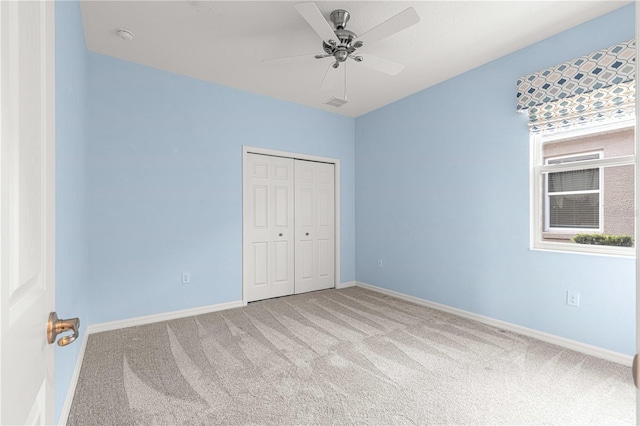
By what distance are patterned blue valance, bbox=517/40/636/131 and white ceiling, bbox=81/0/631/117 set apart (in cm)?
37

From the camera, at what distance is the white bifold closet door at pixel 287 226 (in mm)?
4055

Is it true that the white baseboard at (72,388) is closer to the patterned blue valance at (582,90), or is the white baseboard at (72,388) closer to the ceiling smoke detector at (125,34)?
the ceiling smoke detector at (125,34)

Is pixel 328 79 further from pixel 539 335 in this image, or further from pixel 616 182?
pixel 539 335

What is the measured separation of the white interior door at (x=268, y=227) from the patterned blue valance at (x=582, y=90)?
9.49 ft

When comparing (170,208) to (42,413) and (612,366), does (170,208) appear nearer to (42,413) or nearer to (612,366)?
(42,413)

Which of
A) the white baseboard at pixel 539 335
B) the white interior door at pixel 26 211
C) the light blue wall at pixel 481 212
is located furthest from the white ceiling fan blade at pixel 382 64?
the white baseboard at pixel 539 335

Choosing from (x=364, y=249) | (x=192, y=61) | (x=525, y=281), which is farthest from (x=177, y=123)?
(x=525, y=281)

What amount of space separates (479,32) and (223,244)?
3442mm

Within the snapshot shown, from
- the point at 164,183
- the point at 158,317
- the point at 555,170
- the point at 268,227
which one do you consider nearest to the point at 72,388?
the point at 158,317

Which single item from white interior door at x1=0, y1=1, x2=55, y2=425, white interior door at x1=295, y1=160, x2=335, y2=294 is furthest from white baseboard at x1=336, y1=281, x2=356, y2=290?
white interior door at x1=0, y1=1, x2=55, y2=425

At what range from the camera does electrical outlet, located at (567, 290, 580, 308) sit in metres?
2.60

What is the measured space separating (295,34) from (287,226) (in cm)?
246

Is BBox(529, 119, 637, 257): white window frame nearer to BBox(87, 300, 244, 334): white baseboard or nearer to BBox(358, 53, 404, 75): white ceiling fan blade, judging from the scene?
BBox(358, 53, 404, 75): white ceiling fan blade

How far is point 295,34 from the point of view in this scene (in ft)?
8.80
